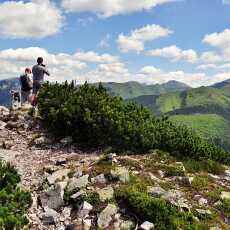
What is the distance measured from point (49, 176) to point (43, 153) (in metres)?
4.57

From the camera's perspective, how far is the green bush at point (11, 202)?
11.0 m

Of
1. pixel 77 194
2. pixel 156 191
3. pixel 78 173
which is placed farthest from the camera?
pixel 78 173

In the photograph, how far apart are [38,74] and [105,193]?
15323 mm

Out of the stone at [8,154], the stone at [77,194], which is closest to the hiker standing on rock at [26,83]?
the stone at [8,154]

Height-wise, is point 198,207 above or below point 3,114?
below

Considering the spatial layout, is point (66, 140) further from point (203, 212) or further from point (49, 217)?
point (203, 212)

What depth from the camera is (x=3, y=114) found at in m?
29.5

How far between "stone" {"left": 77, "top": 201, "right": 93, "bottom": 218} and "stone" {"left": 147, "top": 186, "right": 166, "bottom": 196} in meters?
2.38

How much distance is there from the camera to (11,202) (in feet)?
41.7

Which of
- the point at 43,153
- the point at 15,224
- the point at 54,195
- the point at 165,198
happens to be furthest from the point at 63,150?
the point at 15,224

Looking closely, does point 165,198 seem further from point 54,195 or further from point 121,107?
point 121,107

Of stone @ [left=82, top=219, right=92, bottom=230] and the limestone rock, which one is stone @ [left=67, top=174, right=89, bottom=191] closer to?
stone @ [left=82, top=219, right=92, bottom=230]

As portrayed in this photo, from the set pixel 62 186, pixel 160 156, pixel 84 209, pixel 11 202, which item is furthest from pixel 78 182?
pixel 160 156

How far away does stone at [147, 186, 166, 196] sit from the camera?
16.2 meters
